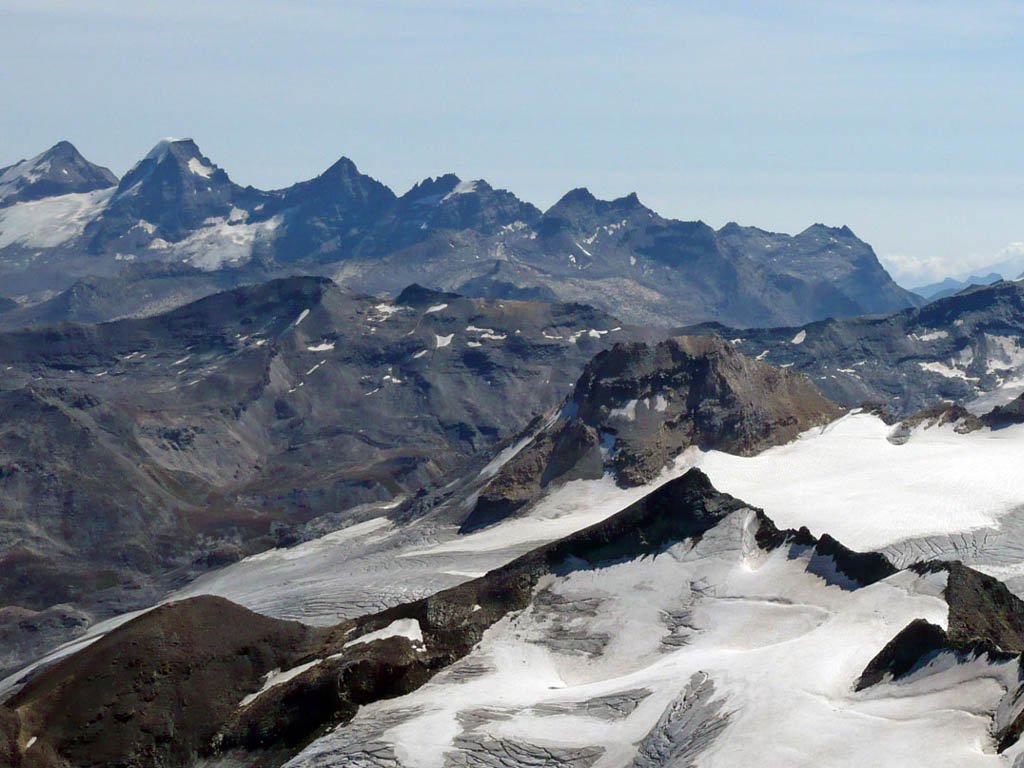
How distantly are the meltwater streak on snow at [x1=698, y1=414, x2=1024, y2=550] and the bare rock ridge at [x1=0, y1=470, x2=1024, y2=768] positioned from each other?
136 ft

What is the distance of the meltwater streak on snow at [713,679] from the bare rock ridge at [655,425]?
249 feet

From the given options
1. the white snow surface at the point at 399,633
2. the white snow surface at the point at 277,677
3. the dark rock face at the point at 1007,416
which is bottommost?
the white snow surface at the point at 277,677

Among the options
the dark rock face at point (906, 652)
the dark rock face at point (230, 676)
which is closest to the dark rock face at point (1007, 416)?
the dark rock face at point (230, 676)

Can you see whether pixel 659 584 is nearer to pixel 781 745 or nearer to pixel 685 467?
pixel 781 745

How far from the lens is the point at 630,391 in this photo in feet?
634

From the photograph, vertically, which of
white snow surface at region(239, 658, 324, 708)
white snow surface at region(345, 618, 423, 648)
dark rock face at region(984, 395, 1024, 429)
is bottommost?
white snow surface at region(239, 658, 324, 708)

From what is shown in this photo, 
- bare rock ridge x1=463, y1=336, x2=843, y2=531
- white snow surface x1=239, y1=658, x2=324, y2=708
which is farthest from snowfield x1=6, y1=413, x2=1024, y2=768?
bare rock ridge x1=463, y1=336, x2=843, y2=531

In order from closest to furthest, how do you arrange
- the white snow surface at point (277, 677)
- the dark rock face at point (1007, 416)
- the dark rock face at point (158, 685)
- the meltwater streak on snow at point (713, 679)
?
the meltwater streak on snow at point (713, 679)
the dark rock face at point (158, 685)
the white snow surface at point (277, 677)
the dark rock face at point (1007, 416)

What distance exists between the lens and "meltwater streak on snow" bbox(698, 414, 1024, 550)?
456 feet

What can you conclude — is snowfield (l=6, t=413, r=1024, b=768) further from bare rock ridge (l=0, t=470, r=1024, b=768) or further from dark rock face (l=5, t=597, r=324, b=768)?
dark rock face (l=5, t=597, r=324, b=768)

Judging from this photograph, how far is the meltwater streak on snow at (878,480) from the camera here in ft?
456

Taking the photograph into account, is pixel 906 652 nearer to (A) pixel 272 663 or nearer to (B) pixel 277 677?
(B) pixel 277 677

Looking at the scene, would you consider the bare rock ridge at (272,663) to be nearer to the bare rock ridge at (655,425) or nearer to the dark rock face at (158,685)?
the dark rock face at (158,685)

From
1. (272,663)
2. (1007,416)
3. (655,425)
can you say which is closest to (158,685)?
(272,663)
